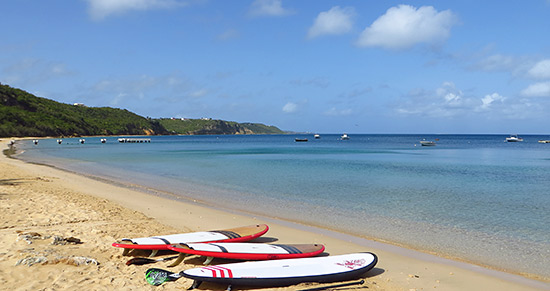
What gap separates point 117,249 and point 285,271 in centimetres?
364

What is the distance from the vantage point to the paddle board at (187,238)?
7715mm

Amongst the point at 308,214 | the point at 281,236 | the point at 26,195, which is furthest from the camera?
the point at 26,195

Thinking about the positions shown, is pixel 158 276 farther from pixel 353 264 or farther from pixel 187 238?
pixel 353 264

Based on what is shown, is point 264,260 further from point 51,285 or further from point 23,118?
point 23,118

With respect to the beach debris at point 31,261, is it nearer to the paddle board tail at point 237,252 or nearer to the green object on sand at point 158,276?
the green object on sand at point 158,276

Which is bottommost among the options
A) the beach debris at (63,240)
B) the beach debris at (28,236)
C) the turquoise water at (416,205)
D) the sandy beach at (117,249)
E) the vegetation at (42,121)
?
the turquoise water at (416,205)

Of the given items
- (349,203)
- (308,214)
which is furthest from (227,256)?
(349,203)

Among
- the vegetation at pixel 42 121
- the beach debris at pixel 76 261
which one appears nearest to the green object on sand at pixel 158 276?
the beach debris at pixel 76 261

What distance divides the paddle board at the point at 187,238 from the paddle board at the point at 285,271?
1835 millimetres

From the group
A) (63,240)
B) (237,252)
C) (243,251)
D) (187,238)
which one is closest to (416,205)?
(243,251)

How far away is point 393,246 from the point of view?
9.23 m

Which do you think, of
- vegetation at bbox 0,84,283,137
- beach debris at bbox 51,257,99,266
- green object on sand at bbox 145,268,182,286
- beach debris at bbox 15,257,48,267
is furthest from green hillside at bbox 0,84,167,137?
green object on sand at bbox 145,268,182,286

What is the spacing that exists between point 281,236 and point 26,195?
10.2 metres

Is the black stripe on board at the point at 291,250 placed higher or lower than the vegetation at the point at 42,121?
lower
